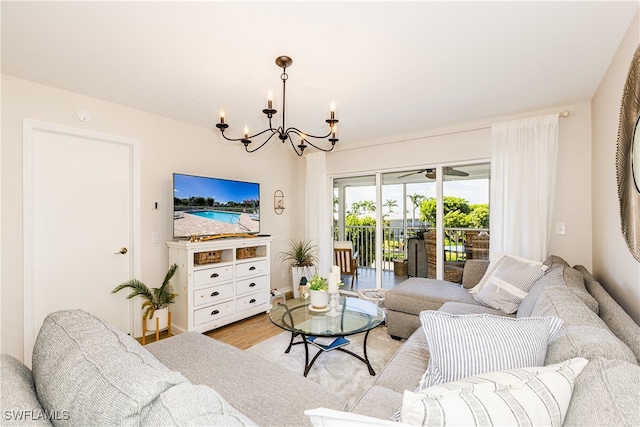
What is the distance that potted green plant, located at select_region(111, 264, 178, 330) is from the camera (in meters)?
2.91

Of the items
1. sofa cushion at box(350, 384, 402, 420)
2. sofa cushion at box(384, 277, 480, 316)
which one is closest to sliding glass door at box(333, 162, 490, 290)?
sofa cushion at box(384, 277, 480, 316)

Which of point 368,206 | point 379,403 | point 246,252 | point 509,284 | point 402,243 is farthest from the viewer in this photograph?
point 368,206

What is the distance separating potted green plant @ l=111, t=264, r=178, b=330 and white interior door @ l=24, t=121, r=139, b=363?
0.55 feet

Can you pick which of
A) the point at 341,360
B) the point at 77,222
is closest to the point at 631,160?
Answer: the point at 341,360

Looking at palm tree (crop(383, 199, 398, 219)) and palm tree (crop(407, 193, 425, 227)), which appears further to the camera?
palm tree (crop(383, 199, 398, 219))

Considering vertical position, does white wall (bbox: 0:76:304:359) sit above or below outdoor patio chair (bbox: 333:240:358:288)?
above

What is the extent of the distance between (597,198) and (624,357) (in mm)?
2306

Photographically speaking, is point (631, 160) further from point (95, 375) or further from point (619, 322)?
point (95, 375)

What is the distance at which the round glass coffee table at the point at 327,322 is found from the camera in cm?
214

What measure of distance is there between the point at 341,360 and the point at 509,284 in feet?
5.09

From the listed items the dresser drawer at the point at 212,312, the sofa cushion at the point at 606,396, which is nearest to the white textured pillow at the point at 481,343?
the sofa cushion at the point at 606,396

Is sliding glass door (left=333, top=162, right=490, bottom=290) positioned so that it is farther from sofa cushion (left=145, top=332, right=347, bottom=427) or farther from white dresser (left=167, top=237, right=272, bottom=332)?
sofa cushion (left=145, top=332, right=347, bottom=427)

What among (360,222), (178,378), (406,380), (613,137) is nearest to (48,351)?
(178,378)

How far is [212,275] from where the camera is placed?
321 cm
